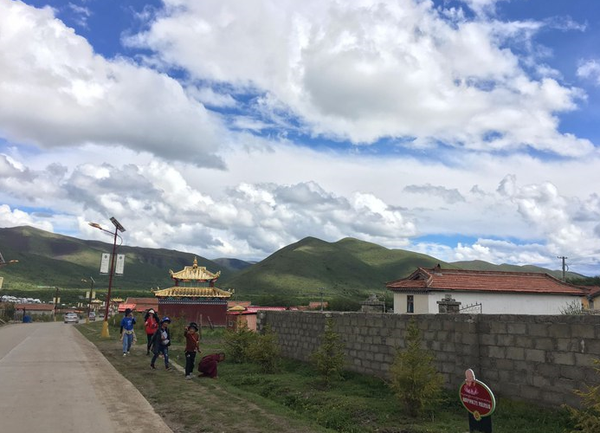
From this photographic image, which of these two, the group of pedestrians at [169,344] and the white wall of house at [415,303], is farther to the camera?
the white wall of house at [415,303]

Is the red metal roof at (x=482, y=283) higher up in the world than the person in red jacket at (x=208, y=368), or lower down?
higher up

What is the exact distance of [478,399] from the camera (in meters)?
5.55

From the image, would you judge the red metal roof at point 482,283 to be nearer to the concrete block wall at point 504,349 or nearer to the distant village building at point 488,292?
the distant village building at point 488,292

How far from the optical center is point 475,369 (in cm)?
890

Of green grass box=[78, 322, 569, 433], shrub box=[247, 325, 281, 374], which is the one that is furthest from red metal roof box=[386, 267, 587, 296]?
green grass box=[78, 322, 569, 433]

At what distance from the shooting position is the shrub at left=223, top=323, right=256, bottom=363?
626 inches

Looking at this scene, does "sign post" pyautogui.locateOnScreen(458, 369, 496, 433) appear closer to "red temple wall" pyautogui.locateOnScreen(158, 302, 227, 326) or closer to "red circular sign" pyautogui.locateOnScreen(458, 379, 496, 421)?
"red circular sign" pyautogui.locateOnScreen(458, 379, 496, 421)

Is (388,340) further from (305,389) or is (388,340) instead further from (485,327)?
(485,327)

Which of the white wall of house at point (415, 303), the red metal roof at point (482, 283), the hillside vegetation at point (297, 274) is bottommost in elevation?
the white wall of house at point (415, 303)

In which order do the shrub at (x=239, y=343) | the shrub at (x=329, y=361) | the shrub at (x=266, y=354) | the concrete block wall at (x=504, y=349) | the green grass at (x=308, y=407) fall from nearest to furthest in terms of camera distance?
the concrete block wall at (x=504, y=349) → the green grass at (x=308, y=407) → the shrub at (x=329, y=361) → the shrub at (x=266, y=354) → the shrub at (x=239, y=343)

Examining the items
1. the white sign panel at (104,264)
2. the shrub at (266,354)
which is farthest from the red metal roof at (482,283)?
the shrub at (266,354)

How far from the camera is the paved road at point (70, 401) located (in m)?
7.17

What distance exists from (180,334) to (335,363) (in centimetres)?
1689

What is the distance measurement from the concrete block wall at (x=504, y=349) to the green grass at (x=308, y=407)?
33 centimetres
